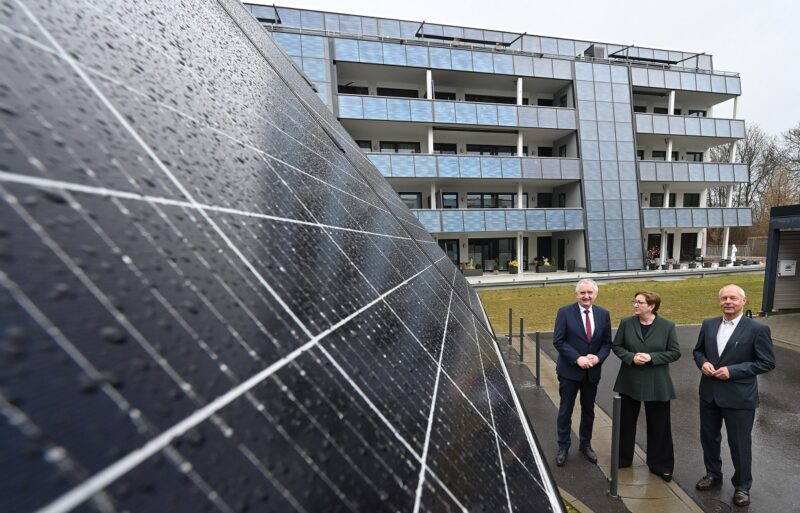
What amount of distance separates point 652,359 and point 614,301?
14650 mm

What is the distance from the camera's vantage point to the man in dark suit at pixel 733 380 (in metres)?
3.83

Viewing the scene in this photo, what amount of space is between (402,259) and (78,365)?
2464 millimetres

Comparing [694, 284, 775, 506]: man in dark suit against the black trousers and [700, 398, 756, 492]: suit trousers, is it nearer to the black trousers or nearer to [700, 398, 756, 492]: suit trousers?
[700, 398, 756, 492]: suit trousers

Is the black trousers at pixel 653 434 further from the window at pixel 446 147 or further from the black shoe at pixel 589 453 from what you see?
the window at pixel 446 147

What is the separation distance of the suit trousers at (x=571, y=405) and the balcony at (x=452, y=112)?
24456 millimetres

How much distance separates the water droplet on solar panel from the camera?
565mm

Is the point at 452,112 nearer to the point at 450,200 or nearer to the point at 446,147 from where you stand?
the point at 446,147

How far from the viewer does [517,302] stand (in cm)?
1772

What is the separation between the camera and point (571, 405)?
4.62 metres

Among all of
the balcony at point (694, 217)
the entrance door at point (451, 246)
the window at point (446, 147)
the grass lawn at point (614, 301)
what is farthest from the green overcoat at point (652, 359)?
the balcony at point (694, 217)

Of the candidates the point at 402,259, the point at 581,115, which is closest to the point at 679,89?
the point at 581,115

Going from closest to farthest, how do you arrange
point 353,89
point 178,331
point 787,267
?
point 178,331 → point 787,267 → point 353,89

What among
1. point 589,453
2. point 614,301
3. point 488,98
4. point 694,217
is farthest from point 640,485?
point 694,217

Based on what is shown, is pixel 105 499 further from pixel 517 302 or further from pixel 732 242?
pixel 732 242
